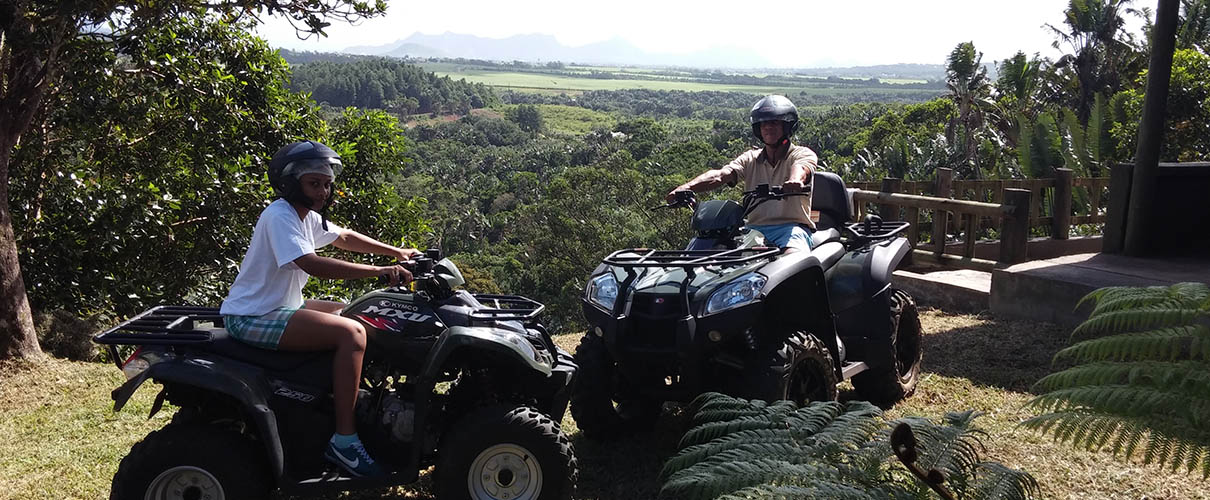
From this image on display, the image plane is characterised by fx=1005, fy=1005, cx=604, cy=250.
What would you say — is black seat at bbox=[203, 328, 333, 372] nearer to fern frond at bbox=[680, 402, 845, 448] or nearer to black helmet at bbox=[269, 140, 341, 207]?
black helmet at bbox=[269, 140, 341, 207]

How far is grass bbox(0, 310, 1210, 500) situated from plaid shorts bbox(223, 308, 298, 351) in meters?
1.11

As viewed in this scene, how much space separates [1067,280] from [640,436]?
4.87m

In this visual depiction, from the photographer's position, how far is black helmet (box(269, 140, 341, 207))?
434 centimetres

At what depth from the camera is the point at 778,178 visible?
6402mm

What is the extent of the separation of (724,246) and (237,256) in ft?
23.5

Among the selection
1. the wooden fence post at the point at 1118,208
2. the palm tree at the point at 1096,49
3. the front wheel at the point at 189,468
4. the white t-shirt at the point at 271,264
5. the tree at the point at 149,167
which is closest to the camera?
the front wheel at the point at 189,468

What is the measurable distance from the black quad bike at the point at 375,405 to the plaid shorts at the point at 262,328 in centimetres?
6

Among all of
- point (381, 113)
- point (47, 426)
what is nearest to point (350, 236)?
point (47, 426)

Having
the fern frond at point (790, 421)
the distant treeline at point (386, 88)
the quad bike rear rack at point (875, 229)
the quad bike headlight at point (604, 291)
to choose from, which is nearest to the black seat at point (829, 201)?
the quad bike rear rack at point (875, 229)

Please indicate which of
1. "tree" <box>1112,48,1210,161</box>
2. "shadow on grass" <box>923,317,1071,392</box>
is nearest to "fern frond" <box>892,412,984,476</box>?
"shadow on grass" <box>923,317,1071,392</box>

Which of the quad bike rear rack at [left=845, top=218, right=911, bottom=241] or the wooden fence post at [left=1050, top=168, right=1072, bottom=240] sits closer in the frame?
the quad bike rear rack at [left=845, top=218, right=911, bottom=241]

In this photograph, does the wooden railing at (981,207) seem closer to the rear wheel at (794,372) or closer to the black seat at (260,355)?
the rear wheel at (794,372)

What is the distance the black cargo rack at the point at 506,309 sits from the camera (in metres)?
4.54

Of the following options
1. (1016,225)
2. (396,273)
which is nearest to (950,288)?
(1016,225)
